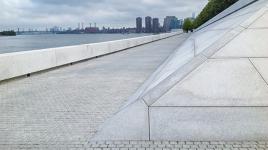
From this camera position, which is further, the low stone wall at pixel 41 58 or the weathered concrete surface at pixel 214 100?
the low stone wall at pixel 41 58

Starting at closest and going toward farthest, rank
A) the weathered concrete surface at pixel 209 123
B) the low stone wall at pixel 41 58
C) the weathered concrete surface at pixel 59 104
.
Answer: the weathered concrete surface at pixel 209 123
the weathered concrete surface at pixel 59 104
the low stone wall at pixel 41 58

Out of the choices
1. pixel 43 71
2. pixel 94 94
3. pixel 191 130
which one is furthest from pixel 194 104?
pixel 43 71

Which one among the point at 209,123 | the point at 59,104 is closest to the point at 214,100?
the point at 209,123

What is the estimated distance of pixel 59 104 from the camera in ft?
24.4

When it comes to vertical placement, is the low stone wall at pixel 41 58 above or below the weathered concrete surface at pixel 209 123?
above

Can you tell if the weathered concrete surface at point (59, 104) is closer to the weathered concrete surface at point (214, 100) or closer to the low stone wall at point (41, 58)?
the low stone wall at point (41, 58)

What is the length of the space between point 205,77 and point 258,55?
107 centimetres

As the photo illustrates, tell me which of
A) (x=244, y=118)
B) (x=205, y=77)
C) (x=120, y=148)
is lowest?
(x=120, y=148)

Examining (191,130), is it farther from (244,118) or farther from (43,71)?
(43,71)

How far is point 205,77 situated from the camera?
5.44 m

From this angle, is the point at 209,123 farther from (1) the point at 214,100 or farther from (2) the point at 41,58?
(2) the point at 41,58

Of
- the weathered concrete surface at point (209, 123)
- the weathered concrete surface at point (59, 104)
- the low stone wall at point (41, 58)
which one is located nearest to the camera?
the weathered concrete surface at point (209, 123)

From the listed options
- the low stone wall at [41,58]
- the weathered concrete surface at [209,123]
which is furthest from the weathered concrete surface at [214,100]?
the low stone wall at [41,58]

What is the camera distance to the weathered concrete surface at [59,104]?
5.41 m
